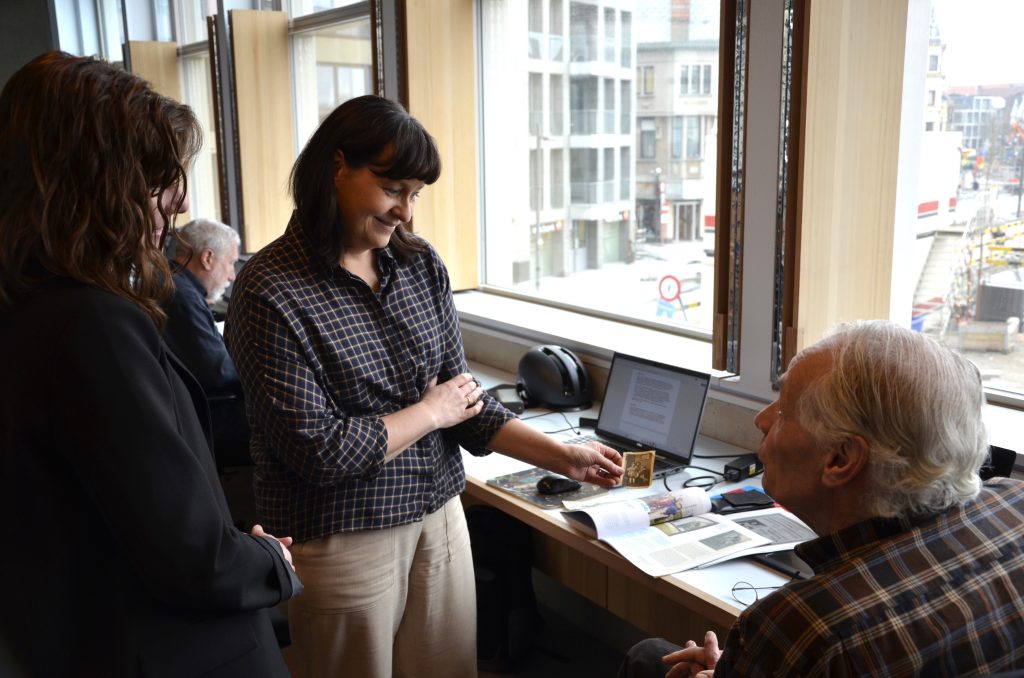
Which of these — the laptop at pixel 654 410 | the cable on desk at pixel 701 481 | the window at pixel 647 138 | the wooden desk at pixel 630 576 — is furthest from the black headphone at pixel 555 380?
the window at pixel 647 138

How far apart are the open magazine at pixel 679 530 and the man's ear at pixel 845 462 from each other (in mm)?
643

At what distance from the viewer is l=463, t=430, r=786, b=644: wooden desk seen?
177 cm

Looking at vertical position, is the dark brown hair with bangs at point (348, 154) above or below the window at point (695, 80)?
below

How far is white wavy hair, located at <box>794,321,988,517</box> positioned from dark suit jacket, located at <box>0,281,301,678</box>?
2.73 ft

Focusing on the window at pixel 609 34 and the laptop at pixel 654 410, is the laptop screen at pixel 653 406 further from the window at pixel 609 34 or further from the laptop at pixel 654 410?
the window at pixel 609 34

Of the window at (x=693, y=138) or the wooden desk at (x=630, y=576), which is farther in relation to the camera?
the window at (x=693, y=138)

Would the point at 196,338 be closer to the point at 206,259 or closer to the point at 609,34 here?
the point at 206,259

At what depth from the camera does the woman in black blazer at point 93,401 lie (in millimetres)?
1021

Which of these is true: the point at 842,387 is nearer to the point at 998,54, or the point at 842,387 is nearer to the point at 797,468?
the point at 797,468

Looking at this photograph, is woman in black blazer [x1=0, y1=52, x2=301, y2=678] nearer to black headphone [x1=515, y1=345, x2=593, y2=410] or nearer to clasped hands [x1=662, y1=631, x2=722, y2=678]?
clasped hands [x1=662, y1=631, x2=722, y2=678]

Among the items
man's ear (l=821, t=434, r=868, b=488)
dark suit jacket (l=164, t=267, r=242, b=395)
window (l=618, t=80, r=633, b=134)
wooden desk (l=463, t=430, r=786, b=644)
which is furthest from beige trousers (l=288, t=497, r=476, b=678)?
window (l=618, t=80, r=633, b=134)

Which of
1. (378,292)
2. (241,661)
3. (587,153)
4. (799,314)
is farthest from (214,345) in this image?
(241,661)

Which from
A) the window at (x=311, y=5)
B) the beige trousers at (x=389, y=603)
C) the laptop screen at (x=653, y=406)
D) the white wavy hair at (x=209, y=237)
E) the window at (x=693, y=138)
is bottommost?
the beige trousers at (x=389, y=603)

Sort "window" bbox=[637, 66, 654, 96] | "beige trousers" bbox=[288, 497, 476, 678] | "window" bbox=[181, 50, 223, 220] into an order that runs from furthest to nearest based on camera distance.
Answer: "window" bbox=[181, 50, 223, 220]
"window" bbox=[637, 66, 654, 96]
"beige trousers" bbox=[288, 497, 476, 678]
